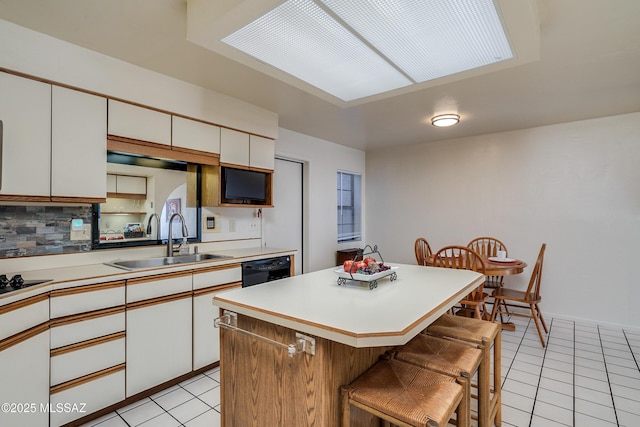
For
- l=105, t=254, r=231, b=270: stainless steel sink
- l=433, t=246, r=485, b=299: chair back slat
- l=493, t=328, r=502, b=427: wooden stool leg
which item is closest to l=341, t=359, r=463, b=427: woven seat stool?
l=493, t=328, r=502, b=427: wooden stool leg

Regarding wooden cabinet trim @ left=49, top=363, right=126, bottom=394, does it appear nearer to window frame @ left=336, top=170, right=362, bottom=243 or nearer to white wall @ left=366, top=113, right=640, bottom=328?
window frame @ left=336, top=170, right=362, bottom=243

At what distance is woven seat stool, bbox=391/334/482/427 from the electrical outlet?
7.54 feet

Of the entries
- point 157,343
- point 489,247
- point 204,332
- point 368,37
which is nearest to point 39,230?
point 157,343

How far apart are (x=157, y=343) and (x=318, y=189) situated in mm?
2956

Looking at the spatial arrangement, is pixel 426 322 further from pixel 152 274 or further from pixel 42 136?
pixel 42 136

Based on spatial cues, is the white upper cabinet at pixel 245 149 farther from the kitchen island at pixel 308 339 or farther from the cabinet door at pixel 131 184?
the kitchen island at pixel 308 339

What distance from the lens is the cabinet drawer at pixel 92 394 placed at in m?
1.83

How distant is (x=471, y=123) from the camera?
12.9 ft

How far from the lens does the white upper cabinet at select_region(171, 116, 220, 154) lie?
105 inches

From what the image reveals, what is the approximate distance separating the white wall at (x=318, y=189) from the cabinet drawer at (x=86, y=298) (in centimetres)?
251

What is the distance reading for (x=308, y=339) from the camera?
1240 mm

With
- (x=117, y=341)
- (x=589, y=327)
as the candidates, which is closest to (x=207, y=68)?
(x=117, y=341)

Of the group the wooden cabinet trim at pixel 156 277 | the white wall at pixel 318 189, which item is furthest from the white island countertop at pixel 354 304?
the white wall at pixel 318 189

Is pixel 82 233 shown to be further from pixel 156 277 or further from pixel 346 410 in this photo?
pixel 346 410
